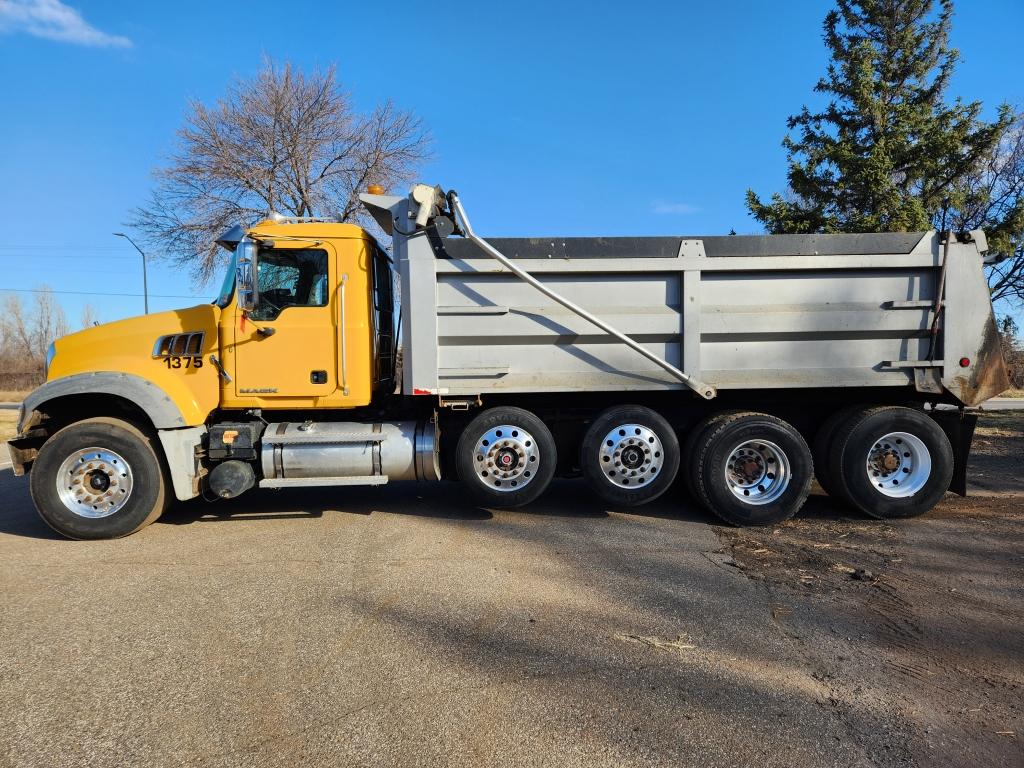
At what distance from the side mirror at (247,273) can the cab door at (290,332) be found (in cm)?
12

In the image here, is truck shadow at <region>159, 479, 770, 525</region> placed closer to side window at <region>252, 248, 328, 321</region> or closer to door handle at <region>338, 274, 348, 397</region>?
door handle at <region>338, 274, 348, 397</region>

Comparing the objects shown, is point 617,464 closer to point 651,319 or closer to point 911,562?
point 651,319

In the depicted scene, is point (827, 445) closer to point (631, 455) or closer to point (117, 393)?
point (631, 455)

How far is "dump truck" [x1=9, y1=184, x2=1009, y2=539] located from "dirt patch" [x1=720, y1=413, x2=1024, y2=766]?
422mm

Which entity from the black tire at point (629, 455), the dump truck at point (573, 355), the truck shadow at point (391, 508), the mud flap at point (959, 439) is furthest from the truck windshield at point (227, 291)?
the mud flap at point (959, 439)

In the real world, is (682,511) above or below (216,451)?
below

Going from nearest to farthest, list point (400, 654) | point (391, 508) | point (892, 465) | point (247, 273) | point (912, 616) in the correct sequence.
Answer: point (400, 654) → point (912, 616) → point (247, 273) → point (892, 465) → point (391, 508)

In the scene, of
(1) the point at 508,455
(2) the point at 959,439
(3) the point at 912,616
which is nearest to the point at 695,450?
(1) the point at 508,455

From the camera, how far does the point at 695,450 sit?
5.43m

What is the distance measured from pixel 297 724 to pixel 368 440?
10.3 ft

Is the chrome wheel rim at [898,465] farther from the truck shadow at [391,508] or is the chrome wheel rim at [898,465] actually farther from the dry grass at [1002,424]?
the dry grass at [1002,424]

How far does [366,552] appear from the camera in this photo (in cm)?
470

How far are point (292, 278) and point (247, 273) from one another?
39 centimetres

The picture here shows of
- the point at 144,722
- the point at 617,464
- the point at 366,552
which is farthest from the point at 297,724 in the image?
the point at 617,464
